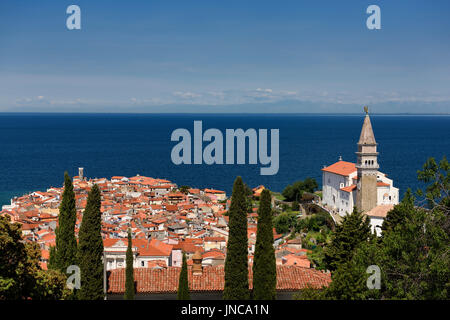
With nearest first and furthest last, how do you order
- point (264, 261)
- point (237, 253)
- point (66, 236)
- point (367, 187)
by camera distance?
point (264, 261) → point (237, 253) → point (66, 236) → point (367, 187)

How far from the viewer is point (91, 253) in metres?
14.7

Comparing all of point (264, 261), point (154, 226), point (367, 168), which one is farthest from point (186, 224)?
point (264, 261)

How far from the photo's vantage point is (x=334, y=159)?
3868 inches

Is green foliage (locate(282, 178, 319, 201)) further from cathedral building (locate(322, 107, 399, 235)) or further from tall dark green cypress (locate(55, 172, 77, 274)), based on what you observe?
tall dark green cypress (locate(55, 172, 77, 274))

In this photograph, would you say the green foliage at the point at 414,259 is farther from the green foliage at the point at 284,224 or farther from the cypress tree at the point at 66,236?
the green foliage at the point at 284,224

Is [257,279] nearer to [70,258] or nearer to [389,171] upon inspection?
[70,258]

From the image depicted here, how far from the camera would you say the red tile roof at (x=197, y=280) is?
15.9 meters

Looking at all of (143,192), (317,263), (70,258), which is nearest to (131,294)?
(70,258)

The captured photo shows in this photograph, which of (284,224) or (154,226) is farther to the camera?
(284,224)

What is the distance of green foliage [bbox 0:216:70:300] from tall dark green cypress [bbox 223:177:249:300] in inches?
200

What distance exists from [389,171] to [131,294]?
2788 inches

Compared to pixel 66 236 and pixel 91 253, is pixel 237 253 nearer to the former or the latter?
pixel 91 253

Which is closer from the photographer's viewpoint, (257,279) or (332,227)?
(257,279)

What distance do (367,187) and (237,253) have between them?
86.6 ft
